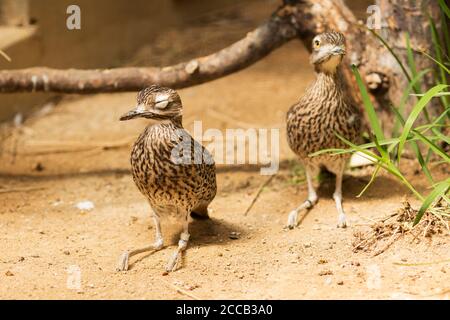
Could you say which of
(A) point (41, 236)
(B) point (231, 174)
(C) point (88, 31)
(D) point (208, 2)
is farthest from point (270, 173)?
(D) point (208, 2)

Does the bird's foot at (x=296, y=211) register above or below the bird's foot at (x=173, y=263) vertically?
above

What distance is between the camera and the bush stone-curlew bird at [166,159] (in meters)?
3.95

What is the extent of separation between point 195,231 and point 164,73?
1.29 m

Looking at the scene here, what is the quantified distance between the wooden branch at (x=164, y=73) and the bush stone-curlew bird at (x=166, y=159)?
1312 millimetres

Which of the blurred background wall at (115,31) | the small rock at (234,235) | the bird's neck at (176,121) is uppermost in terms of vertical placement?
the blurred background wall at (115,31)

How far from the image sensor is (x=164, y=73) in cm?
534

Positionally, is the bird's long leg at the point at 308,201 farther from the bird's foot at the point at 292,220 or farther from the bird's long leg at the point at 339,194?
the bird's long leg at the point at 339,194

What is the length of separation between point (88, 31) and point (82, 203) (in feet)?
10.0

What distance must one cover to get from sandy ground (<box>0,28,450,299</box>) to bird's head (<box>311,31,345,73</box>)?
91 centimetres

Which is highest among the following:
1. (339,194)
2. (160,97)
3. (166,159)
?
(160,97)

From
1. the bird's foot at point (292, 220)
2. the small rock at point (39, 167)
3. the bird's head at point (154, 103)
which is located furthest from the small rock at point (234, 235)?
Result: the small rock at point (39, 167)

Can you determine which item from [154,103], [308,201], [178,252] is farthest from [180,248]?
[308,201]

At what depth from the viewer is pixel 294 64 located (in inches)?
323

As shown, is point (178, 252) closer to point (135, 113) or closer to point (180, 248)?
point (180, 248)
